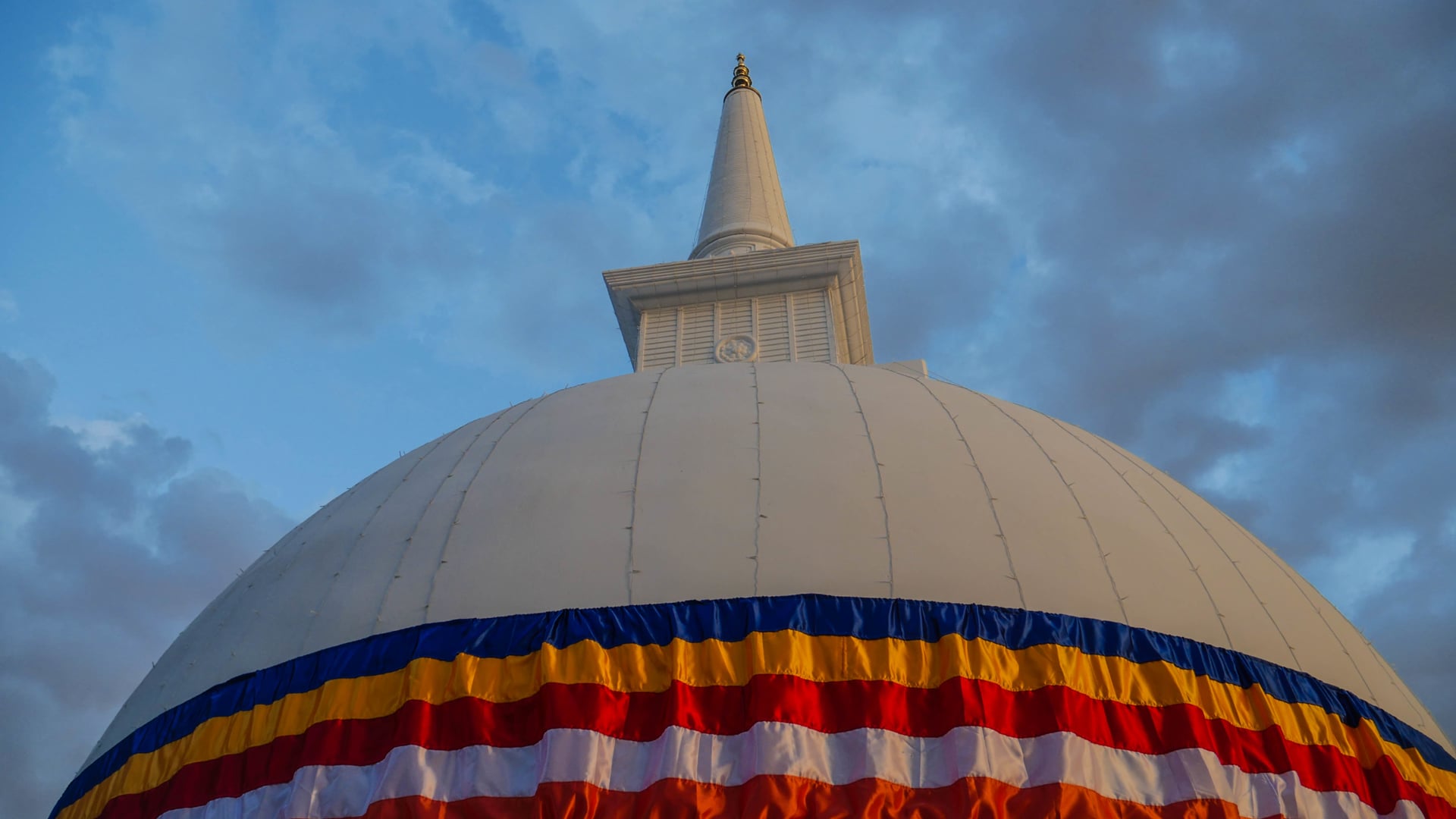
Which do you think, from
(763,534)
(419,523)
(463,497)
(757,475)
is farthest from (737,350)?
(763,534)

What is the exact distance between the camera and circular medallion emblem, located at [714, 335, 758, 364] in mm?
23219

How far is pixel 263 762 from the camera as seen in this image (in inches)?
387

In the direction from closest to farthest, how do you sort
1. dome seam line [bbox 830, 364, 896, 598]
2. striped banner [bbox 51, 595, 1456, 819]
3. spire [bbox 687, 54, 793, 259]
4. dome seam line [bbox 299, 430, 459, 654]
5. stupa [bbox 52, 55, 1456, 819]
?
striped banner [bbox 51, 595, 1456, 819] → stupa [bbox 52, 55, 1456, 819] → dome seam line [bbox 830, 364, 896, 598] → dome seam line [bbox 299, 430, 459, 654] → spire [bbox 687, 54, 793, 259]

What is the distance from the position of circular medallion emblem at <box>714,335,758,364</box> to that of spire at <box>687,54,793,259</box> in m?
2.43

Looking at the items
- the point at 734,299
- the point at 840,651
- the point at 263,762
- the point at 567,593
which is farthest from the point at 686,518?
the point at 734,299

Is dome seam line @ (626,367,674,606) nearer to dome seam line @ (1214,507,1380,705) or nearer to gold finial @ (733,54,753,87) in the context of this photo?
dome seam line @ (1214,507,1380,705)

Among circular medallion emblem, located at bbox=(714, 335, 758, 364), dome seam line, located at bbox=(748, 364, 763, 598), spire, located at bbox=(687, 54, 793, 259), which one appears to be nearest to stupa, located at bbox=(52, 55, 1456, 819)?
dome seam line, located at bbox=(748, 364, 763, 598)

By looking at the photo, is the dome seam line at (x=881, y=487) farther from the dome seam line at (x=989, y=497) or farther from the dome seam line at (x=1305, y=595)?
the dome seam line at (x=1305, y=595)

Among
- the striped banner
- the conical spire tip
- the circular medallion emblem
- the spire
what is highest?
the conical spire tip

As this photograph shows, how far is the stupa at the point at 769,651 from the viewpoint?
909 centimetres

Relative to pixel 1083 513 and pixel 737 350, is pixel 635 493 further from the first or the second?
pixel 737 350

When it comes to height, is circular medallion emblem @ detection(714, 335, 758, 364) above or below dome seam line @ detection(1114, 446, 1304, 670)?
above

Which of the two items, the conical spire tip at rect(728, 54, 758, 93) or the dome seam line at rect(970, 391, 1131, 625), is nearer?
the dome seam line at rect(970, 391, 1131, 625)

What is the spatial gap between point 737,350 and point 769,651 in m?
14.3
